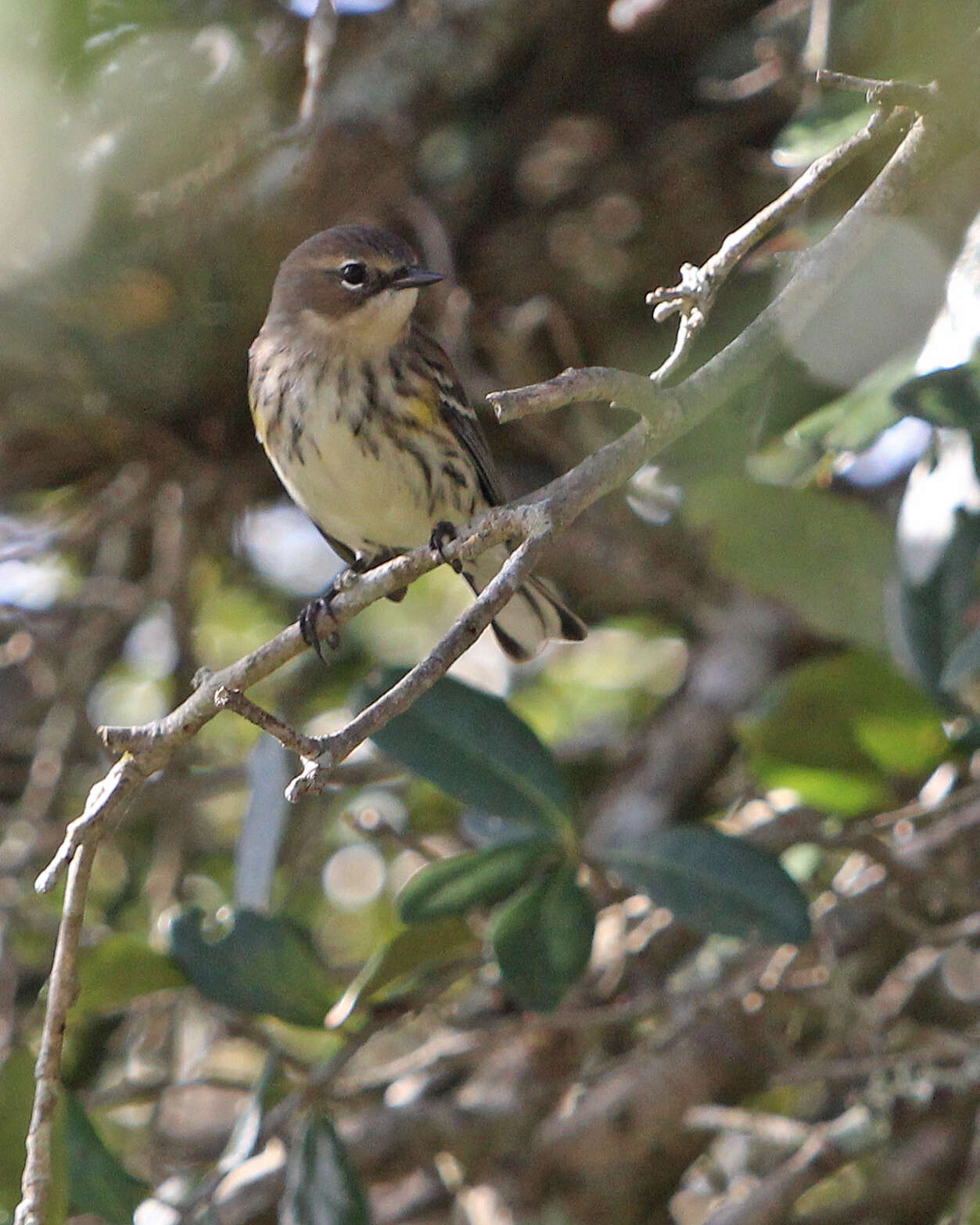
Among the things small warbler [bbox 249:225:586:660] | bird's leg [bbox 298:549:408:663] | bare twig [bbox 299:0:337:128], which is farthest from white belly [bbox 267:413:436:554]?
bare twig [bbox 299:0:337:128]

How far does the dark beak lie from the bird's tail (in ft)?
2.02

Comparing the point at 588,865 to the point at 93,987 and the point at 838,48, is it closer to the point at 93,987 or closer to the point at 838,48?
the point at 93,987

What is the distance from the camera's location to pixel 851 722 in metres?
3.09

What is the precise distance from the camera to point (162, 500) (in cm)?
429

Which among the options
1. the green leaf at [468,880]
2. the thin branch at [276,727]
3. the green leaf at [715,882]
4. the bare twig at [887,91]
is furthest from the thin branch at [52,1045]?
the bare twig at [887,91]

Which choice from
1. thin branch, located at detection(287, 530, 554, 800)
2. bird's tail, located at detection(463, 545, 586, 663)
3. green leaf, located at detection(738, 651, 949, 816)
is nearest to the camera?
thin branch, located at detection(287, 530, 554, 800)

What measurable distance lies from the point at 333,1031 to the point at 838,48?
7.59ft

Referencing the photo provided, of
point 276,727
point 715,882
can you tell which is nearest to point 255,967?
point 715,882

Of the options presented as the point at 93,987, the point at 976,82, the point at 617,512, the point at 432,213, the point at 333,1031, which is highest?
the point at 976,82

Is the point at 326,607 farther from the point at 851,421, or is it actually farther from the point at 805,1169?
the point at 805,1169

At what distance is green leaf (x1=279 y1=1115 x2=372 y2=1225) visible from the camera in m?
2.61

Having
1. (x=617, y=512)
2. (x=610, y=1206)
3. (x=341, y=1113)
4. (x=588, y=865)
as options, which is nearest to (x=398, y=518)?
(x=617, y=512)

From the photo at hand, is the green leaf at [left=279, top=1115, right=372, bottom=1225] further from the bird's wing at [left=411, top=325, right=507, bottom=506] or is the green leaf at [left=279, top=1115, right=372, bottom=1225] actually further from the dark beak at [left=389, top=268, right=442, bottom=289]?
the dark beak at [left=389, top=268, right=442, bottom=289]

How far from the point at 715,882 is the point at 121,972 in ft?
3.59
